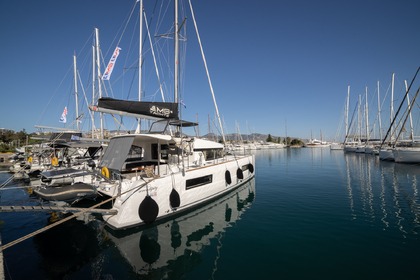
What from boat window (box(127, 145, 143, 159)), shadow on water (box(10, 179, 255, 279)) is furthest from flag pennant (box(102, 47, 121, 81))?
shadow on water (box(10, 179, 255, 279))

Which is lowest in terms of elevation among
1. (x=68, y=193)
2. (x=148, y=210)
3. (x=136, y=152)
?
(x=148, y=210)

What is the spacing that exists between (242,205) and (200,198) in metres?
2.54

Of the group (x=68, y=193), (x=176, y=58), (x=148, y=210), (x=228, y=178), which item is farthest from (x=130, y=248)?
(x=176, y=58)

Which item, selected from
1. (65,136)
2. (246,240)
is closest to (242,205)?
(246,240)

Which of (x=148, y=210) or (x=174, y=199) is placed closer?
(x=148, y=210)

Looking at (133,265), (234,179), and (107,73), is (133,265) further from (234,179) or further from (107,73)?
(107,73)

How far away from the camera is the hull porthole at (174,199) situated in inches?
359

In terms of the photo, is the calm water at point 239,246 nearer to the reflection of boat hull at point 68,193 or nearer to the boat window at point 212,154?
the reflection of boat hull at point 68,193

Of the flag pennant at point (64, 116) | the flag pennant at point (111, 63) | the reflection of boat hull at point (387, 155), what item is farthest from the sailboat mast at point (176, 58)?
the reflection of boat hull at point (387, 155)

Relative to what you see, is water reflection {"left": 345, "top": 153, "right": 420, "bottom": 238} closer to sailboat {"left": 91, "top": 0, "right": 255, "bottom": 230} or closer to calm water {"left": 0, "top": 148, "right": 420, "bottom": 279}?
calm water {"left": 0, "top": 148, "right": 420, "bottom": 279}

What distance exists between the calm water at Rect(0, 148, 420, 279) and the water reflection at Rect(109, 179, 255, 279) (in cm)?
3

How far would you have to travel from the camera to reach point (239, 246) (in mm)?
7121

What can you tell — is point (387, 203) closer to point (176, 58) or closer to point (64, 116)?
point (176, 58)

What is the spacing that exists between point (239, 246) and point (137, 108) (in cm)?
717
